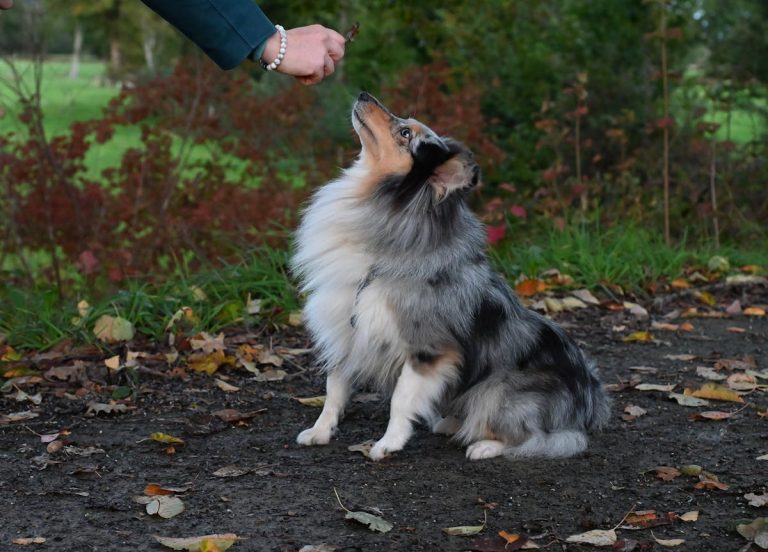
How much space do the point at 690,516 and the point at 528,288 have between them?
3.41 meters

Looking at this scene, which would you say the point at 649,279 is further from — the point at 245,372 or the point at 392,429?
the point at 392,429

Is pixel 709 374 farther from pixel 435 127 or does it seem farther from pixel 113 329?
pixel 435 127

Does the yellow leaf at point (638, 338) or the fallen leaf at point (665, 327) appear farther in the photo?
the fallen leaf at point (665, 327)

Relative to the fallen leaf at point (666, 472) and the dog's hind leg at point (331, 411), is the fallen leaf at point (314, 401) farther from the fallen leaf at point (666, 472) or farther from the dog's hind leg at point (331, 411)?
the fallen leaf at point (666, 472)

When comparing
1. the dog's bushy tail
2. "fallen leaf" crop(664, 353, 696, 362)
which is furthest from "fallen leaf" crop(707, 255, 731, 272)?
the dog's bushy tail

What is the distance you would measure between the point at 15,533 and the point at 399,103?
242 inches

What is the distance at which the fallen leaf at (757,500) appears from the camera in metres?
3.66

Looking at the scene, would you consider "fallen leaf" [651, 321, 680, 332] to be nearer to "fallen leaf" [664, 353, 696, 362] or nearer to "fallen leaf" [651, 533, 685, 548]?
"fallen leaf" [664, 353, 696, 362]

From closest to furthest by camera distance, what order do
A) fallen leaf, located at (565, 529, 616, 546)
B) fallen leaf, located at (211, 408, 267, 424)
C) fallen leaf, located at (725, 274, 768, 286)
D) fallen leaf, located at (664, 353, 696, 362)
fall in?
1. fallen leaf, located at (565, 529, 616, 546)
2. fallen leaf, located at (211, 408, 267, 424)
3. fallen leaf, located at (664, 353, 696, 362)
4. fallen leaf, located at (725, 274, 768, 286)

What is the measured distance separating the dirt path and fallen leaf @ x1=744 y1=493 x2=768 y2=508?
0.02 m

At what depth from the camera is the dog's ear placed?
13.4 feet

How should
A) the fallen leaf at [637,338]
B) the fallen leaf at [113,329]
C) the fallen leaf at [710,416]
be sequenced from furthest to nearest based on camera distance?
the fallen leaf at [637,338] < the fallen leaf at [113,329] < the fallen leaf at [710,416]

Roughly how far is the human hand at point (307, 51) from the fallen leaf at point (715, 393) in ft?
8.88

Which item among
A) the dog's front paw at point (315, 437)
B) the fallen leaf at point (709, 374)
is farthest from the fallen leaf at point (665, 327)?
the dog's front paw at point (315, 437)
